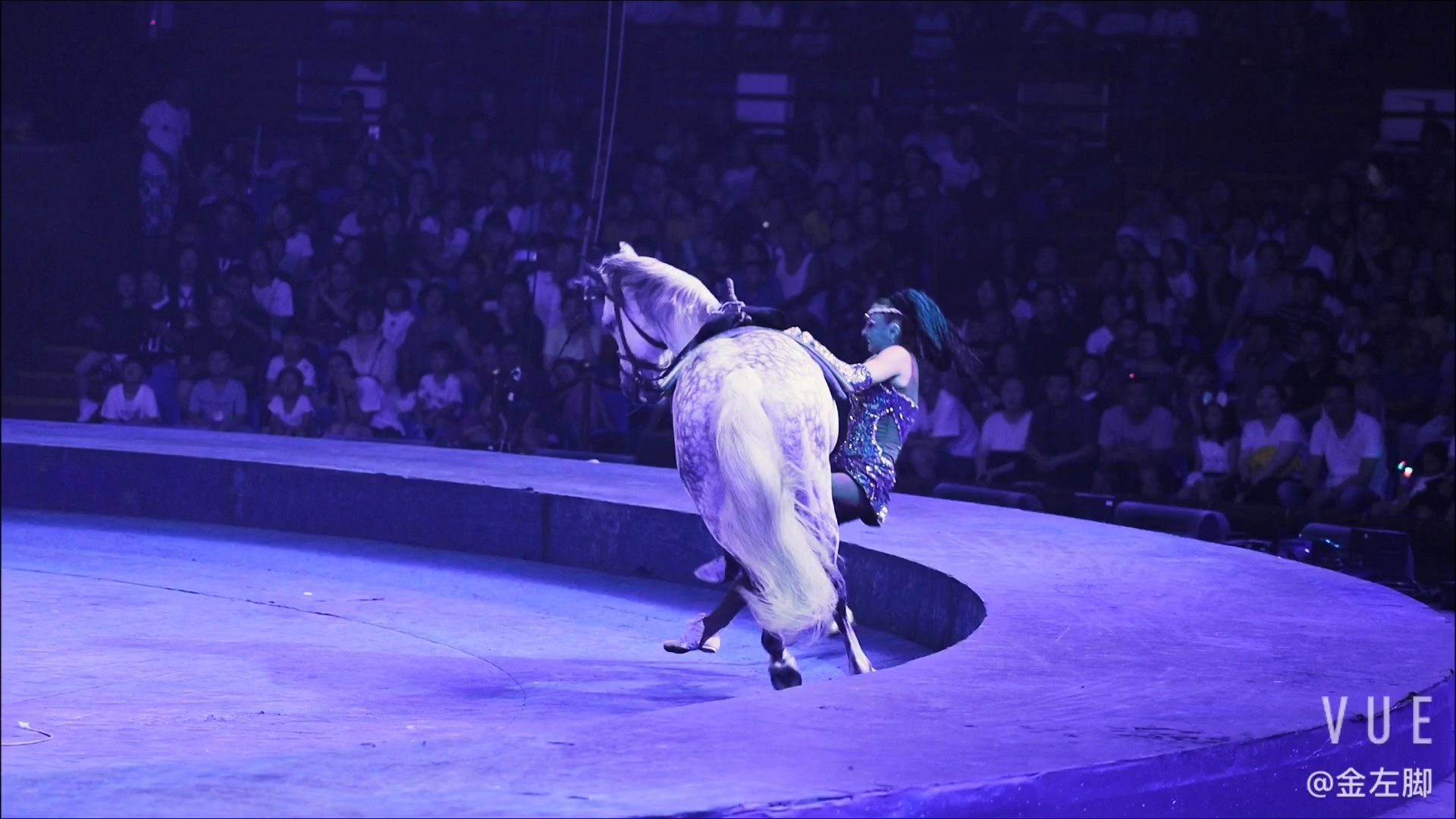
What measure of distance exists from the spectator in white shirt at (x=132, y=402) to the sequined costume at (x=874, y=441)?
762 centimetres

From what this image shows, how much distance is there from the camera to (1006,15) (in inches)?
595

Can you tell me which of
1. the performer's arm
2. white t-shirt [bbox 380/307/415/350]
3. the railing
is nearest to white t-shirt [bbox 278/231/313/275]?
white t-shirt [bbox 380/307/415/350]

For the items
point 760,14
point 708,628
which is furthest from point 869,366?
point 760,14

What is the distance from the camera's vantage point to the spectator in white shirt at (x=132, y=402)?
11734mm

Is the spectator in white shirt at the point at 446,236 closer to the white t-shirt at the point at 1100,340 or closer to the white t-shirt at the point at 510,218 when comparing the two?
the white t-shirt at the point at 510,218

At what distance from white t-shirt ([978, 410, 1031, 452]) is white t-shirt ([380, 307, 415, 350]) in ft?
14.8

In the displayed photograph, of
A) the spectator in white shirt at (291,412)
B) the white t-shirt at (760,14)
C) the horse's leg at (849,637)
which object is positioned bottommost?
the spectator in white shirt at (291,412)

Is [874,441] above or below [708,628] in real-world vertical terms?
above

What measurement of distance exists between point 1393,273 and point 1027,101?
190 inches

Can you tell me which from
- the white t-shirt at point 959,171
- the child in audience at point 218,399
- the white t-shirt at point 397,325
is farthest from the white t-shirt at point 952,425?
the child in audience at point 218,399

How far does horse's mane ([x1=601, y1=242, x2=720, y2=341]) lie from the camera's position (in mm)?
5203

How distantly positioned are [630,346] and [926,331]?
39.6 inches

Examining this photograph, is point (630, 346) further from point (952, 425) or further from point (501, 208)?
point (501, 208)

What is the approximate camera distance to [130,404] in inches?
462
